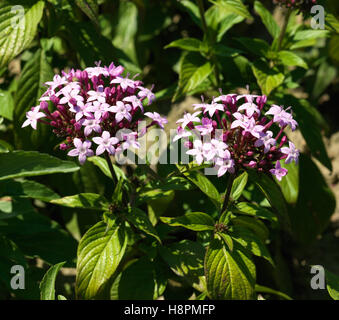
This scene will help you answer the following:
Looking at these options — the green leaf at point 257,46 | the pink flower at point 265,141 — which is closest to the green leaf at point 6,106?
the green leaf at point 257,46

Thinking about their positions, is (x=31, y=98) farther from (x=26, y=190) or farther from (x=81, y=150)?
(x=81, y=150)

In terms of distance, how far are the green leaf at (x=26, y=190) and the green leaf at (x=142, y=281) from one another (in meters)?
0.55

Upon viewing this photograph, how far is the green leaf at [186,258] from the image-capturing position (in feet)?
7.14

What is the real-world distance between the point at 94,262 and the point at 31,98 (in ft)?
3.46

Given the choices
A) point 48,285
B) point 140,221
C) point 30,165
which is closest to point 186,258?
point 140,221

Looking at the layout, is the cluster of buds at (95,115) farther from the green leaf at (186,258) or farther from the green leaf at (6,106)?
the green leaf at (6,106)

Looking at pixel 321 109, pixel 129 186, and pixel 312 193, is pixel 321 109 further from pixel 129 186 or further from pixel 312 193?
pixel 129 186

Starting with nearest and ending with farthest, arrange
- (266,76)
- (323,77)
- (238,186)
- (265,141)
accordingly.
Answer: (265,141) < (238,186) < (266,76) < (323,77)

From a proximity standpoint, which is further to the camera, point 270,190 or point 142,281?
point 142,281

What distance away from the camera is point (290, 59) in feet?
8.37

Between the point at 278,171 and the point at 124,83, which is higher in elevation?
the point at 124,83

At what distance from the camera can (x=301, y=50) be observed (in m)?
4.12

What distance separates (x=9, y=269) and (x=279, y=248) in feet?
6.03

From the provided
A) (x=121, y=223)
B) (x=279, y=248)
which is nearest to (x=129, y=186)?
(x=121, y=223)
